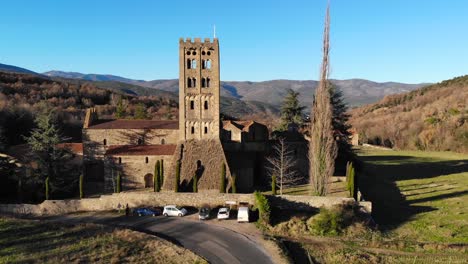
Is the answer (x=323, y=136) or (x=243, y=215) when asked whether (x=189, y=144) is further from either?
(x=323, y=136)

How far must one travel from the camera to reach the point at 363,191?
48.3 meters

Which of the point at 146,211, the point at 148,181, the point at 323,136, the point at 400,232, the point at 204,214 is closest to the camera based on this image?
the point at 400,232

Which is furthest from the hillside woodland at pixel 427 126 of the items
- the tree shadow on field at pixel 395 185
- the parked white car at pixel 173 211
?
the parked white car at pixel 173 211

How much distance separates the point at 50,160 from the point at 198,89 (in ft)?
60.1

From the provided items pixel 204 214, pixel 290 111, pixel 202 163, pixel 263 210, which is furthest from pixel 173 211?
pixel 290 111

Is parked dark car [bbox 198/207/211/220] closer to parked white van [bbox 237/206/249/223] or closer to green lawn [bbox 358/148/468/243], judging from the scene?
parked white van [bbox 237/206/249/223]

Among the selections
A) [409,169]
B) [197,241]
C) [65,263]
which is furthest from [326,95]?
[409,169]

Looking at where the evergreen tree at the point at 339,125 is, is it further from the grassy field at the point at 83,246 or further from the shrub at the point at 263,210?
the grassy field at the point at 83,246

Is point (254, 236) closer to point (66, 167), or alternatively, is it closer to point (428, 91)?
point (66, 167)

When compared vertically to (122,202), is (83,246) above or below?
below

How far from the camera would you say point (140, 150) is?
46.5 meters

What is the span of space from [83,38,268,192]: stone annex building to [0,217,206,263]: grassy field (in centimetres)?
1137

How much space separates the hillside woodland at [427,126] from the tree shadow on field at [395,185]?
2916 centimetres

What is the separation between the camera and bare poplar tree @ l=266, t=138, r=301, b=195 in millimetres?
44947
